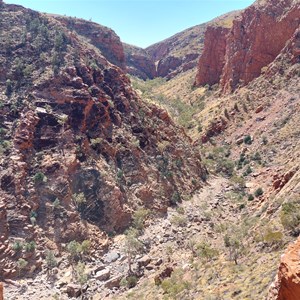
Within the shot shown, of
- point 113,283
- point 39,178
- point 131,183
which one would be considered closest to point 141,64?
point 131,183

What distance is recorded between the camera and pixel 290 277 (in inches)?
392

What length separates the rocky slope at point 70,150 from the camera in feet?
101

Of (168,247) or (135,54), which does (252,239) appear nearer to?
(168,247)

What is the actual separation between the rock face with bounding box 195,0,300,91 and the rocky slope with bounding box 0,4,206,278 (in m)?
27.8

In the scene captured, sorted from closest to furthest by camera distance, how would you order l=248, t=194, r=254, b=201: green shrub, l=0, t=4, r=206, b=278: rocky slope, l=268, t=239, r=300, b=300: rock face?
l=268, t=239, r=300, b=300: rock face < l=0, t=4, r=206, b=278: rocky slope < l=248, t=194, r=254, b=201: green shrub

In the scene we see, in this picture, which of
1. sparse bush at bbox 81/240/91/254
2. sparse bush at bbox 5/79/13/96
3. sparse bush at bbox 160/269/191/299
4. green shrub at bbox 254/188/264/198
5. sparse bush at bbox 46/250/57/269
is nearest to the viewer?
sparse bush at bbox 160/269/191/299

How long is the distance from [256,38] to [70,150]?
4767 cm

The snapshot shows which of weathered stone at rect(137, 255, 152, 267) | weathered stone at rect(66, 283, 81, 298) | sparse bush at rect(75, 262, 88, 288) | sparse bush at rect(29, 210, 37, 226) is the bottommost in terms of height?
weathered stone at rect(137, 255, 152, 267)

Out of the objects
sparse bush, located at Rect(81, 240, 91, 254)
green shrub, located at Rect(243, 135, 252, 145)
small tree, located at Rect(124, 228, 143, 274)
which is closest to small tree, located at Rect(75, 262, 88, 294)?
sparse bush, located at Rect(81, 240, 91, 254)

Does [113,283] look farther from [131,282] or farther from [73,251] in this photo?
[73,251]

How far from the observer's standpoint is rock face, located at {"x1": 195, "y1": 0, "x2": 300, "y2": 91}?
6700 cm

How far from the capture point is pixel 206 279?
69.4 ft

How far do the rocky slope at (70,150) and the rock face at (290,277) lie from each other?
21.0 meters

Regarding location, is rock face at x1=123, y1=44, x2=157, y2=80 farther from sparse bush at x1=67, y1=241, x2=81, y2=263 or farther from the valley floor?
sparse bush at x1=67, y1=241, x2=81, y2=263
